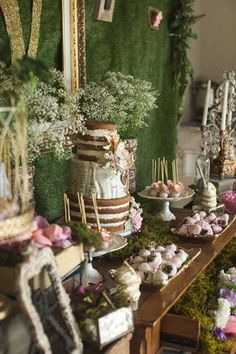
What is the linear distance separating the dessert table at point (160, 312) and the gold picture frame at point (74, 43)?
85 cm

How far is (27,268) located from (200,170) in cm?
149

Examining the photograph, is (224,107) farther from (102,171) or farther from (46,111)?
(46,111)

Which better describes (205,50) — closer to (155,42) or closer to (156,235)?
(155,42)

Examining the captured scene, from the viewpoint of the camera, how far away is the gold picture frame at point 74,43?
214 cm

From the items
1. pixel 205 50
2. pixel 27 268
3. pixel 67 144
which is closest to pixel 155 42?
pixel 67 144

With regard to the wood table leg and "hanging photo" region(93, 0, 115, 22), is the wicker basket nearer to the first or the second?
the wood table leg

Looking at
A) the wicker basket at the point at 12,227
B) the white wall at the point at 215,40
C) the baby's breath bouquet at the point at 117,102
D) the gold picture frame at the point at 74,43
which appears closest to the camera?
the wicker basket at the point at 12,227

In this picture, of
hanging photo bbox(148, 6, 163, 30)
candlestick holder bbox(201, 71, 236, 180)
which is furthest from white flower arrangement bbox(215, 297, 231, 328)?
hanging photo bbox(148, 6, 163, 30)

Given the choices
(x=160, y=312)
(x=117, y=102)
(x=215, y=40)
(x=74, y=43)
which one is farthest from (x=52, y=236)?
(x=215, y=40)

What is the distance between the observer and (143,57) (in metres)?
2.99

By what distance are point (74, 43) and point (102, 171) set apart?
729 millimetres

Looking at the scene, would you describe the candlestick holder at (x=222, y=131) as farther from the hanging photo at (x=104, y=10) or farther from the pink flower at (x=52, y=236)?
the pink flower at (x=52, y=236)

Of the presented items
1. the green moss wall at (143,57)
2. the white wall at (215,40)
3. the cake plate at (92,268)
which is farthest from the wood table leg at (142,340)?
the white wall at (215,40)

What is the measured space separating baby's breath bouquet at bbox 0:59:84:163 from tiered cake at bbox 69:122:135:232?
0.06 meters
